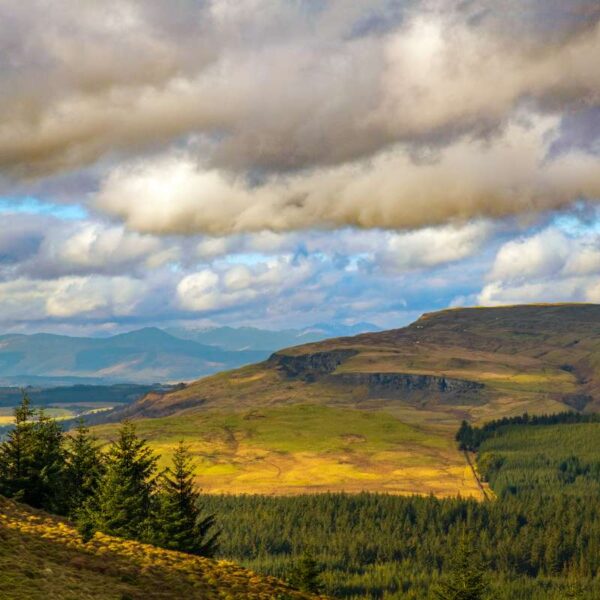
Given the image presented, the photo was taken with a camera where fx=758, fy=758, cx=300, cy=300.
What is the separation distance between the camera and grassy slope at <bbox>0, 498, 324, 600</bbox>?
151ft

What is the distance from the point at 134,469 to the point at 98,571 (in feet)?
116

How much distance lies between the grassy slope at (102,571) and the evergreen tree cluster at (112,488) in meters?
17.4

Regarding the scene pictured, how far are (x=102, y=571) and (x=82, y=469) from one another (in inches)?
2075

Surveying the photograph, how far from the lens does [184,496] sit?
8831 cm

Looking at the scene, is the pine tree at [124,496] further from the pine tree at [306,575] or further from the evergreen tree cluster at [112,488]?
the pine tree at [306,575]

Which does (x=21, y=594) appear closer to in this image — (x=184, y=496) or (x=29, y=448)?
(x=184, y=496)

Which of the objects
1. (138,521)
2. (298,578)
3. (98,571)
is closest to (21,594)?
(98,571)

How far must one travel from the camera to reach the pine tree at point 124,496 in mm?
83125

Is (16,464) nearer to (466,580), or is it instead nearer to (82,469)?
(82,469)

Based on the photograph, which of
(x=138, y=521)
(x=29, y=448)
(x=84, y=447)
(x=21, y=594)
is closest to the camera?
(x=21, y=594)

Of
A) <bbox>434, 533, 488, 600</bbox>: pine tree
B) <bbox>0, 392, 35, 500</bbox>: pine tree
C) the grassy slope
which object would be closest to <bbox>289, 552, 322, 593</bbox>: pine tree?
<bbox>434, 533, 488, 600</bbox>: pine tree

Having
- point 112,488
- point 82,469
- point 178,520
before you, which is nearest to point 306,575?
point 178,520

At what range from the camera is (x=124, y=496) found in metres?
86.0

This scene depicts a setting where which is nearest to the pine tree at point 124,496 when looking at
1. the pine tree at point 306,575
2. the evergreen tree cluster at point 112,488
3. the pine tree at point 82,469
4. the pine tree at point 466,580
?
the evergreen tree cluster at point 112,488
